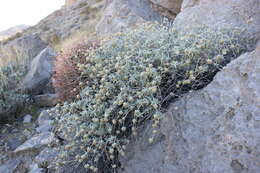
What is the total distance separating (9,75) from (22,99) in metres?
0.98

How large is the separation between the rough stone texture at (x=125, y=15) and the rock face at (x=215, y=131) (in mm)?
3332

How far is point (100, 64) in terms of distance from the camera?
8.89 feet

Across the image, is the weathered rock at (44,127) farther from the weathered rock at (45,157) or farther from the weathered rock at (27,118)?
the weathered rock at (45,157)

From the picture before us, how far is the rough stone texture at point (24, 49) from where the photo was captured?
21.8 ft

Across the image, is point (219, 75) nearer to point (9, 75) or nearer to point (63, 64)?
point (63, 64)

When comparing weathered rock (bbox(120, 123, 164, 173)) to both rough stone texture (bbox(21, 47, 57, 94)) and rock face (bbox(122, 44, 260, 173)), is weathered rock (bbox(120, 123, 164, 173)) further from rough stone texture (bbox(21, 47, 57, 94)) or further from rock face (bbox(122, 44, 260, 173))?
rough stone texture (bbox(21, 47, 57, 94))

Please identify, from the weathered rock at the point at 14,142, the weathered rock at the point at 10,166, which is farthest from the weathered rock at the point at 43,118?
the weathered rock at the point at 10,166

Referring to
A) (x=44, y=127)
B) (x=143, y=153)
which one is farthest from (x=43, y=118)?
(x=143, y=153)

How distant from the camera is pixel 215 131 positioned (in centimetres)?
200

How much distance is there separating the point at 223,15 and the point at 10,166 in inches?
123

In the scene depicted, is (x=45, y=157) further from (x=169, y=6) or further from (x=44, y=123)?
(x=169, y=6)

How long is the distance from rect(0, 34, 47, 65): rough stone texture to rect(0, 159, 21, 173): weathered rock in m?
3.48

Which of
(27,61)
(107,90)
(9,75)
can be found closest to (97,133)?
(107,90)

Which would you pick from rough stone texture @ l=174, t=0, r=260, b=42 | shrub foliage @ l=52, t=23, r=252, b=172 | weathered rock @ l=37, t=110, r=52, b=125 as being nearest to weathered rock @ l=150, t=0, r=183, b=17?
rough stone texture @ l=174, t=0, r=260, b=42
